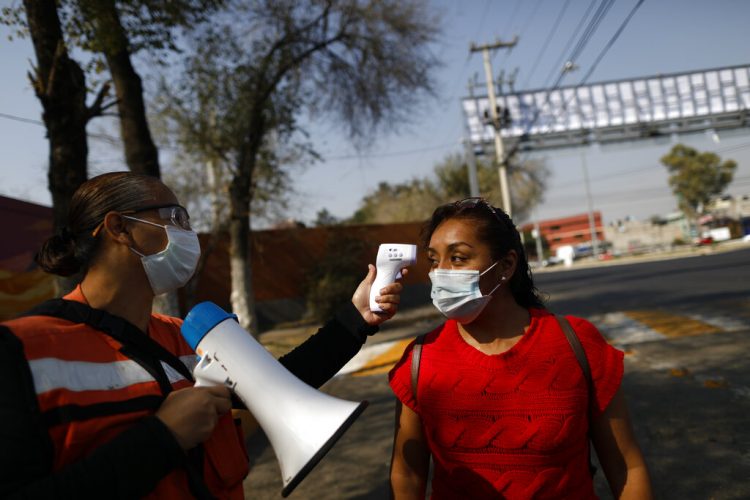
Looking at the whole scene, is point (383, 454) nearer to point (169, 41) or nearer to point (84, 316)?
point (84, 316)

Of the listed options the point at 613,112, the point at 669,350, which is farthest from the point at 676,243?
the point at 669,350

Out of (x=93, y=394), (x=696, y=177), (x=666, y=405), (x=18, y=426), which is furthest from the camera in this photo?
(x=696, y=177)

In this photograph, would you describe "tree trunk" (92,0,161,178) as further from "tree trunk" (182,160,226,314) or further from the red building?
the red building

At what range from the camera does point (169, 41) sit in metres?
7.22

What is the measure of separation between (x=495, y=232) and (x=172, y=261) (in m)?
1.10

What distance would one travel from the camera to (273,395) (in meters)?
1.29

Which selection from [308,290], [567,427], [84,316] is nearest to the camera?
[84,316]

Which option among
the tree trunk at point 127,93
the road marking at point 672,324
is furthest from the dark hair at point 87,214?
the road marking at point 672,324

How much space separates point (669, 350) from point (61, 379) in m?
7.43

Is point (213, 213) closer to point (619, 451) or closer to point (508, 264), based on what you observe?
point (508, 264)

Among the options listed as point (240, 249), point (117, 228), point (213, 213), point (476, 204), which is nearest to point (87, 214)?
point (117, 228)

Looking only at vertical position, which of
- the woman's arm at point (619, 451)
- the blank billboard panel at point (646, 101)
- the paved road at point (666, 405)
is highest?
the blank billboard panel at point (646, 101)

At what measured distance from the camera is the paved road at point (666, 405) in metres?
3.67

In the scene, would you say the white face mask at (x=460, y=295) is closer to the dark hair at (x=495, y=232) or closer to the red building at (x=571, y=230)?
the dark hair at (x=495, y=232)
